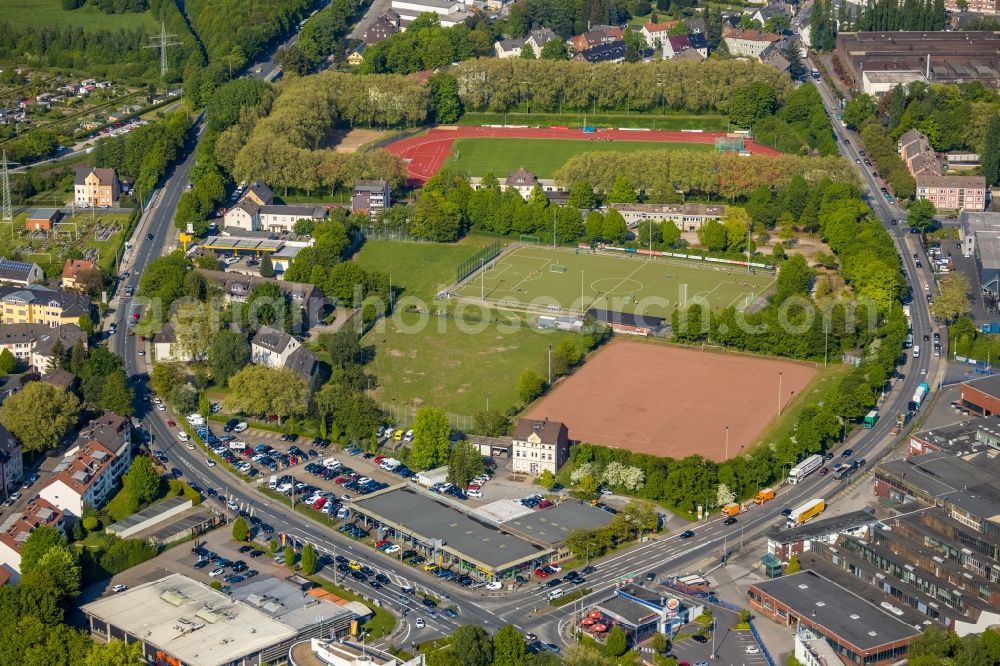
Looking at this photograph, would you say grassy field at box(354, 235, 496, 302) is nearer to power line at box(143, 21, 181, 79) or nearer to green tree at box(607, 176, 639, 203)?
green tree at box(607, 176, 639, 203)

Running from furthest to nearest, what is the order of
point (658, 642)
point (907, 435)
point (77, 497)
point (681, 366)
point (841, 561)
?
point (681, 366)
point (907, 435)
point (77, 497)
point (841, 561)
point (658, 642)

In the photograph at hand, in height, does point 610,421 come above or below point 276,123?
below

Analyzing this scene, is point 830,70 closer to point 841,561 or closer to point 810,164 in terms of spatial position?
point 810,164

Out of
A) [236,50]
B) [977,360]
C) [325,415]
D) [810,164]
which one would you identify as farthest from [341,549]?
[236,50]

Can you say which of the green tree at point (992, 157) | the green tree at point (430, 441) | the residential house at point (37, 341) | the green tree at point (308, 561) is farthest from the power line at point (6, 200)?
the green tree at point (992, 157)

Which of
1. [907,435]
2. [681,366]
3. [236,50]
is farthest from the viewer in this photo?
[236,50]

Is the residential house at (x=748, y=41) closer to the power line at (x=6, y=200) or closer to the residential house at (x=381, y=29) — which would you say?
the residential house at (x=381, y=29)

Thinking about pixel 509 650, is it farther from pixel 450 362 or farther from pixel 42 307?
pixel 42 307

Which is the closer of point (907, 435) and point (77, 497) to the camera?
point (77, 497)
